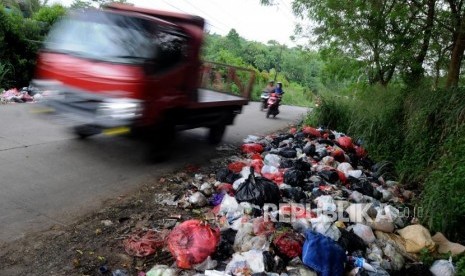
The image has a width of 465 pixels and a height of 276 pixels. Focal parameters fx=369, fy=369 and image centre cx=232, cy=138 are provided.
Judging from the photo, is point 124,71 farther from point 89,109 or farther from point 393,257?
point 393,257

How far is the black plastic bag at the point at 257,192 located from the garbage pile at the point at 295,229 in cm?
1

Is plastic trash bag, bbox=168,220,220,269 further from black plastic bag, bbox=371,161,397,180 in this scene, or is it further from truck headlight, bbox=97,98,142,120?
black plastic bag, bbox=371,161,397,180

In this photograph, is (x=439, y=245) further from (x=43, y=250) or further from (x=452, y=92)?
(x=43, y=250)

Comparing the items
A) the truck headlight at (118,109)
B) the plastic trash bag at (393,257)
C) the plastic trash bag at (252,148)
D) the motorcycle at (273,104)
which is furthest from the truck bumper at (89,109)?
the motorcycle at (273,104)

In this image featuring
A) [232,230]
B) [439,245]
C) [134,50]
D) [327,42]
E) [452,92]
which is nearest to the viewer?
[232,230]

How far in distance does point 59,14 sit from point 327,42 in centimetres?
898

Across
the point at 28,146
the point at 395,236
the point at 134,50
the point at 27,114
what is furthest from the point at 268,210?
the point at 27,114

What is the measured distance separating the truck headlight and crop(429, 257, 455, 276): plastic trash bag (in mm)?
3616

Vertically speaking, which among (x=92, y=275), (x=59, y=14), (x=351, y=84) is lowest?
(x=92, y=275)

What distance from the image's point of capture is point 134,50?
16.0 feet

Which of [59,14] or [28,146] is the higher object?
[59,14]

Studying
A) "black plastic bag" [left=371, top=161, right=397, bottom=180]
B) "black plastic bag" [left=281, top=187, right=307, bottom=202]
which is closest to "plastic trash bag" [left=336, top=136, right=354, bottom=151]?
"black plastic bag" [left=371, top=161, right=397, bottom=180]

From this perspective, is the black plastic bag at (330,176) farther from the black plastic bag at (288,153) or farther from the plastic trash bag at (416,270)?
the plastic trash bag at (416,270)

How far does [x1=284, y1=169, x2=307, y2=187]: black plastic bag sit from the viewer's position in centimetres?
511
